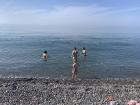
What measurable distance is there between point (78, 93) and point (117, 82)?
7492 mm

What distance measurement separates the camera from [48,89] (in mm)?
24906

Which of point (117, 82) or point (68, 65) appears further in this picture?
point (68, 65)

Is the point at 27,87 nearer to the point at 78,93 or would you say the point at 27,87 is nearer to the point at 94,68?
the point at 78,93

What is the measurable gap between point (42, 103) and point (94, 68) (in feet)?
58.1

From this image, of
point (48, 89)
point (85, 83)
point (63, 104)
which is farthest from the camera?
point (85, 83)

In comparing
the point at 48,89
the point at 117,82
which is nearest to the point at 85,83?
the point at 117,82

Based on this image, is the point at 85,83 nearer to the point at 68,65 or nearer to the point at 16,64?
the point at 68,65

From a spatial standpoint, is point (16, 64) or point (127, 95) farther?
point (16, 64)

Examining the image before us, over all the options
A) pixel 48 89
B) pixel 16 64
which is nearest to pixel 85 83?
pixel 48 89

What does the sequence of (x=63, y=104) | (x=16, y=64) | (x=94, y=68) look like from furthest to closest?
1. (x=16, y=64)
2. (x=94, y=68)
3. (x=63, y=104)

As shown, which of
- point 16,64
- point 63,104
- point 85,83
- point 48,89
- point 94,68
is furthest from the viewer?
point 16,64

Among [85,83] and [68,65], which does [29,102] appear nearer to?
[85,83]

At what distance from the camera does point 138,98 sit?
2300 centimetres

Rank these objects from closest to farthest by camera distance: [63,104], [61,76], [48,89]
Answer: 1. [63,104]
2. [48,89]
3. [61,76]
